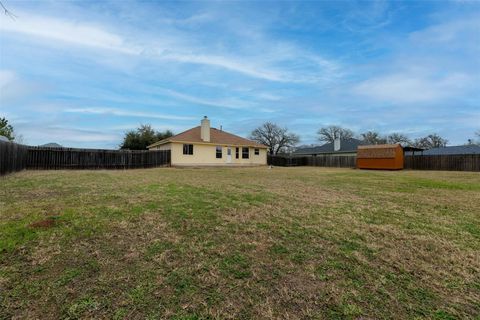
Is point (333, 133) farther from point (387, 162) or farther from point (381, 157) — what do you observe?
point (387, 162)

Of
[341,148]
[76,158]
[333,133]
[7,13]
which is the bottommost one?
[76,158]

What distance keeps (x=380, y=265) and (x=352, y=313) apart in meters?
1.06

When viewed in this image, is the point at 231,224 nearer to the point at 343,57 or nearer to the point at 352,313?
the point at 352,313

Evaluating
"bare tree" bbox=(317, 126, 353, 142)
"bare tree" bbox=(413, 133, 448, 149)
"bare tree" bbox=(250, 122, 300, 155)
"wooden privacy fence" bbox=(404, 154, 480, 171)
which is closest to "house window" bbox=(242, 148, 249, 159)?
"wooden privacy fence" bbox=(404, 154, 480, 171)

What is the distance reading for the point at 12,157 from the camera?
11.2 m

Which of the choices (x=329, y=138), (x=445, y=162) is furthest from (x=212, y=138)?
(x=329, y=138)

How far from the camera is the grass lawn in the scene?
214 cm

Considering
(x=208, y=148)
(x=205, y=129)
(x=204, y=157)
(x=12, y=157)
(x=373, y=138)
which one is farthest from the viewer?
(x=373, y=138)

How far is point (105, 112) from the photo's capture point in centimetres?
2489

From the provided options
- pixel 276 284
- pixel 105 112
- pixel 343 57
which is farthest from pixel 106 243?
pixel 105 112

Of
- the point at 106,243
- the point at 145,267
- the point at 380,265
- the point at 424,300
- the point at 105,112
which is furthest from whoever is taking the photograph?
the point at 105,112

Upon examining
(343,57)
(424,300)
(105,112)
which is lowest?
(424,300)

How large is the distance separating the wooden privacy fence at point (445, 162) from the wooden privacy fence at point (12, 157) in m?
27.9

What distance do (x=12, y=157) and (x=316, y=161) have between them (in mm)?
27478
